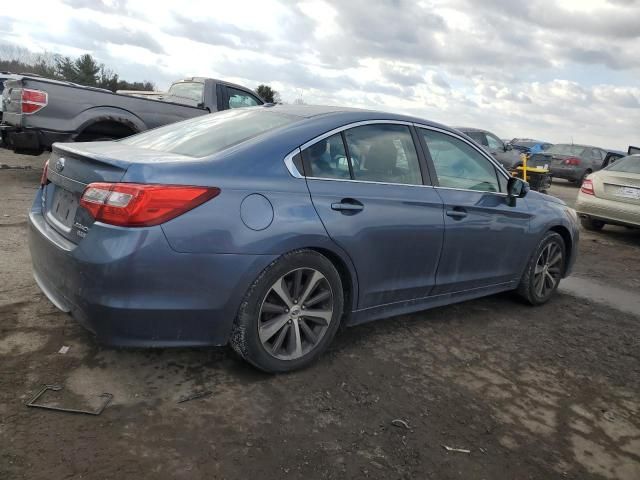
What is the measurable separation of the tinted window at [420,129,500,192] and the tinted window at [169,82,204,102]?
657 centimetres

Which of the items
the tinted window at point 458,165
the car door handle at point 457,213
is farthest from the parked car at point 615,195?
the car door handle at point 457,213

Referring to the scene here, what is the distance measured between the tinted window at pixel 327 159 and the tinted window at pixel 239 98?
696 cm

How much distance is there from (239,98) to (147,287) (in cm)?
803

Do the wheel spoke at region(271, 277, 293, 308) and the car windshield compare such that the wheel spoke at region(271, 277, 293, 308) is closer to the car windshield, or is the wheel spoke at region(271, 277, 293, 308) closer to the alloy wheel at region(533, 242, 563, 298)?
the alloy wheel at region(533, 242, 563, 298)

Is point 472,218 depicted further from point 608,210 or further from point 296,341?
point 608,210

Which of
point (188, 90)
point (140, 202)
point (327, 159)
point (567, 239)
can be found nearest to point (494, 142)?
point (188, 90)

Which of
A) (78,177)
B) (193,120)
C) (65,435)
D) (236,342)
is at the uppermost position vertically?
(193,120)

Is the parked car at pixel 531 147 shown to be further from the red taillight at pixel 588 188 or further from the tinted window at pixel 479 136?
the red taillight at pixel 588 188

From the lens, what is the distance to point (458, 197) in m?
4.03

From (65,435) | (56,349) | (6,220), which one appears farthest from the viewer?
(6,220)

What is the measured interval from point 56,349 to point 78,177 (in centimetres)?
103

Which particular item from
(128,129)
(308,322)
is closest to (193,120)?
(308,322)

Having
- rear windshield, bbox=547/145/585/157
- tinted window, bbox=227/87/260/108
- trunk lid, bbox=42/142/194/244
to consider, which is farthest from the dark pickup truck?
rear windshield, bbox=547/145/585/157

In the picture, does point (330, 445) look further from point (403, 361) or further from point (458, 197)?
point (458, 197)
